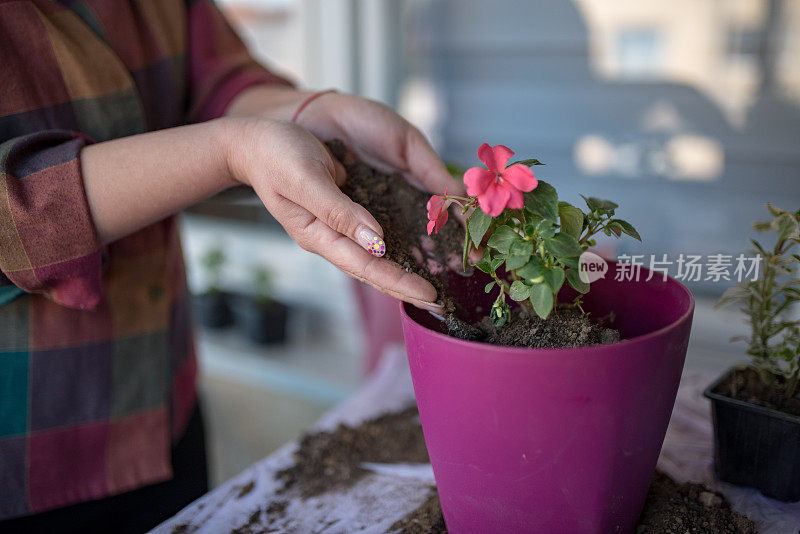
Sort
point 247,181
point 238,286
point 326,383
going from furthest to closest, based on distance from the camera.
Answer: point 238,286, point 326,383, point 247,181

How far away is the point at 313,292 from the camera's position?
2617 millimetres

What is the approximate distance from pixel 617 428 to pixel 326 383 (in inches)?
73.6

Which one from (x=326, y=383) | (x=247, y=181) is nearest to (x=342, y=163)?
(x=247, y=181)

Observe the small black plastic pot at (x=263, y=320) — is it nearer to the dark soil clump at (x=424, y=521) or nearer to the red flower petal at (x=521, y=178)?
the dark soil clump at (x=424, y=521)

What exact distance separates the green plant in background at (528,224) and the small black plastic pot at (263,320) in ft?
6.40

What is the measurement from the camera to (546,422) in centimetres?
60

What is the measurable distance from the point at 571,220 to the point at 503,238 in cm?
8

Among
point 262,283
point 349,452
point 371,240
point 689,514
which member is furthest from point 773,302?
point 262,283

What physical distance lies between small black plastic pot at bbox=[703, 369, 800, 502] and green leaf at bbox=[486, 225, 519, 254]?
1.17ft

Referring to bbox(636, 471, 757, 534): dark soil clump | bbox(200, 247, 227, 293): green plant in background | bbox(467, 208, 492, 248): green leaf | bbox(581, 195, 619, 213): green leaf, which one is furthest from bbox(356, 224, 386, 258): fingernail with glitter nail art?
bbox(200, 247, 227, 293): green plant in background

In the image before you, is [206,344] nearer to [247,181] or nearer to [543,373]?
[247,181]

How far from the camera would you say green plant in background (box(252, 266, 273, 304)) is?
2.52 meters

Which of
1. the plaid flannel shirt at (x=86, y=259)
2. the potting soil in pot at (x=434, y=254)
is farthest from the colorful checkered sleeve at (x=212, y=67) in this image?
the potting soil in pot at (x=434, y=254)

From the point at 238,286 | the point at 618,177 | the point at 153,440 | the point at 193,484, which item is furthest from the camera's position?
the point at 238,286
